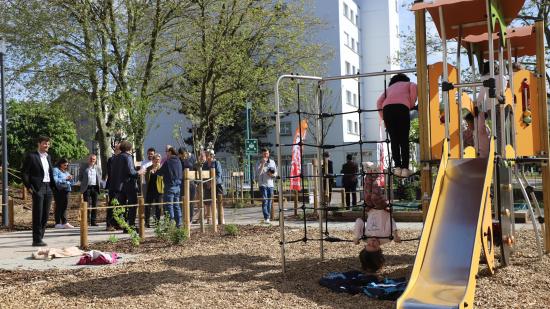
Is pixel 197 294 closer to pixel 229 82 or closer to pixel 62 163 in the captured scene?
pixel 62 163

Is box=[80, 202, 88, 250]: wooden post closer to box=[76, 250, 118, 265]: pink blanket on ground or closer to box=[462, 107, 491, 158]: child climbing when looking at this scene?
box=[76, 250, 118, 265]: pink blanket on ground

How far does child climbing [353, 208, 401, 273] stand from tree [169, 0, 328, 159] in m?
15.5

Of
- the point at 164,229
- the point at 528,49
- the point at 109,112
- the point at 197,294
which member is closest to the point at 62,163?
the point at 164,229

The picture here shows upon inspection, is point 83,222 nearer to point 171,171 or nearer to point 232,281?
point 171,171

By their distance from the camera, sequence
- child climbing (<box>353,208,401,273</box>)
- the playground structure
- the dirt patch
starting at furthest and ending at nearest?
1. child climbing (<box>353,208,401,273</box>)
2. the dirt patch
3. the playground structure

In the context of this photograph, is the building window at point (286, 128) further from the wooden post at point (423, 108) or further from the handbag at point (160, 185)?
the wooden post at point (423, 108)

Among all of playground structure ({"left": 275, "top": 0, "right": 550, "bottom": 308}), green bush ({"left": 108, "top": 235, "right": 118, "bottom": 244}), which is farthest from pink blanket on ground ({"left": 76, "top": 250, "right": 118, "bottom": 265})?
playground structure ({"left": 275, "top": 0, "right": 550, "bottom": 308})

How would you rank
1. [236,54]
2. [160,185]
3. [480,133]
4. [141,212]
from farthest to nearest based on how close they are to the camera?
[236,54], [160,185], [141,212], [480,133]

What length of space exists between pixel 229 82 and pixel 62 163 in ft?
→ 34.0

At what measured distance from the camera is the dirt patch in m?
5.57

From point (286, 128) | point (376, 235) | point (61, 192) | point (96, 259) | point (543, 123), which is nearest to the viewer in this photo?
point (376, 235)

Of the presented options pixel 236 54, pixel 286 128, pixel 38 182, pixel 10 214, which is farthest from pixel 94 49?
pixel 286 128

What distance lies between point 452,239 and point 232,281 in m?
2.62

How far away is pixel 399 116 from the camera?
7012 millimetres
